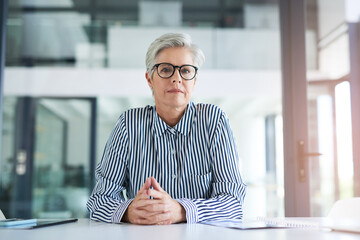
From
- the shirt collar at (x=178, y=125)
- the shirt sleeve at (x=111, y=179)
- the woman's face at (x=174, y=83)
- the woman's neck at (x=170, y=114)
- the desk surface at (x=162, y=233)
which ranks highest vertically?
the woman's face at (x=174, y=83)

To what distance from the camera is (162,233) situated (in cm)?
108

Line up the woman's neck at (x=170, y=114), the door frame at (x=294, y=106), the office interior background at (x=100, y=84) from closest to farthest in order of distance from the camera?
the woman's neck at (x=170, y=114)
the door frame at (x=294, y=106)
the office interior background at (x=100, y=84)

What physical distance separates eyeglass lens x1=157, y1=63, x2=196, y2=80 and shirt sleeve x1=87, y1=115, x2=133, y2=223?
0.28 metres

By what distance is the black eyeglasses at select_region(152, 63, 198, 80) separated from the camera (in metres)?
1.69

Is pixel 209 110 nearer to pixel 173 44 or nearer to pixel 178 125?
pixel 178 125

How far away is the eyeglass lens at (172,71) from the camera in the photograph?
1688mm

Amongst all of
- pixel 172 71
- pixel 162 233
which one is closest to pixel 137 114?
pixel 172 71

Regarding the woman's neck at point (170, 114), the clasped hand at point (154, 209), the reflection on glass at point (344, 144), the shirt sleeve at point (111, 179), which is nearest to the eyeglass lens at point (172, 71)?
the woman's neck at point (170, 114)

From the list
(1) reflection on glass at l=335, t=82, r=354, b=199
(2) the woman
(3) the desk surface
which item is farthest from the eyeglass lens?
(1) reflection on glass at l=335, t=82, r=354, b=199

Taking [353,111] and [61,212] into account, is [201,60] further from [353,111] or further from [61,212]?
[61,212]

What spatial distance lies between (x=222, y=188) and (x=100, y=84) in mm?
1979

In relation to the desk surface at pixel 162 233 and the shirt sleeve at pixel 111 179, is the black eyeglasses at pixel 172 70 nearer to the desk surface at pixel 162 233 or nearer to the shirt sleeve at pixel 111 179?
the shirt sleeve at pixel 111 179

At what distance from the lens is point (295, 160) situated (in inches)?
103

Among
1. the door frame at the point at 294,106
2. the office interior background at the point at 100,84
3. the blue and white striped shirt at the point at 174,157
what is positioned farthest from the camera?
the office interior background at the point at 100,84
